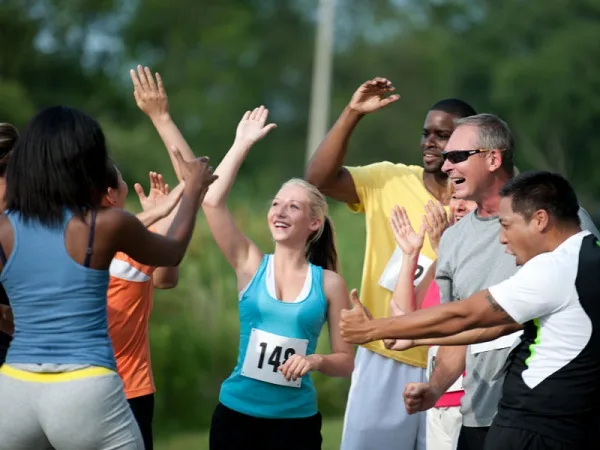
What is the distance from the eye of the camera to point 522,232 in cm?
485

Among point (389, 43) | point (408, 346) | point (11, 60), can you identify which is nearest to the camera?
point (408, 346)

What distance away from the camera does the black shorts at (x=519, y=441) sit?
186 inches

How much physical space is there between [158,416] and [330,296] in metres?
6.59

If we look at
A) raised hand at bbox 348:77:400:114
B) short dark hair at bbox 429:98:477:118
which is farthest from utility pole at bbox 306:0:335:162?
raised hand at bbox 348:77:400:114

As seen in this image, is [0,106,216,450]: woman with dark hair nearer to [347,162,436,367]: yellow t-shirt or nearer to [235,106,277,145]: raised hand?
[235,106,277,145]: raised hand

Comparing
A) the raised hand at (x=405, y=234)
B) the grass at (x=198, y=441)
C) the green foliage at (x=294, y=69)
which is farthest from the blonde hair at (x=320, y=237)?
the green foliage at (x=294, y=69)

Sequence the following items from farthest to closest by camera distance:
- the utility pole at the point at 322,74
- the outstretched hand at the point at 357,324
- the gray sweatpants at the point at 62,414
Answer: the utility pole at the point at 322,74 < the outstretched hand at the point at 357,324 < the gray sweatpants at the point at 62,414

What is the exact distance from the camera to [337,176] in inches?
266

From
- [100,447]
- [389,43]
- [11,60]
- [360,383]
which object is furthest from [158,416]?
[389,43]

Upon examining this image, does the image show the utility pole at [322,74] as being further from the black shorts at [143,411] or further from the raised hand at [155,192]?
the black shorts at [143,411]

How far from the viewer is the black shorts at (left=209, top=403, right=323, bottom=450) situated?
5.90 metres

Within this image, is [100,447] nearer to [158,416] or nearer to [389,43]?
[158,416]

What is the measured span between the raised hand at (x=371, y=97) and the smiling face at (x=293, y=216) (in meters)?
0.53

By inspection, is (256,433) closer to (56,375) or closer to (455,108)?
(56,375)
